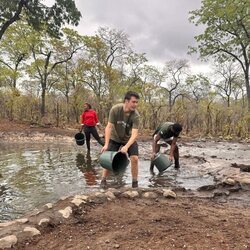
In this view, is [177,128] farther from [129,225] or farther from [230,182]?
[129,225]

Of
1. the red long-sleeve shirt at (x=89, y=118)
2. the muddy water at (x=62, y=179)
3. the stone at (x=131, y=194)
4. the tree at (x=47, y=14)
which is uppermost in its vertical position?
the tree at (x=47, y=14)

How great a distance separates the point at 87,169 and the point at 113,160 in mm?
3290

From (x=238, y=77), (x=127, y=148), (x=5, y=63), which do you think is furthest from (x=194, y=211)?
(x=238, y=77)

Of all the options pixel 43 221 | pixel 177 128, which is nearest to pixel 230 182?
pixel 177 128

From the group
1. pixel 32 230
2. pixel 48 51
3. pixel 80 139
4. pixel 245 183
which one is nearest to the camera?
pixel 32 230

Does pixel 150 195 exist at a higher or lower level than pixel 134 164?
lower

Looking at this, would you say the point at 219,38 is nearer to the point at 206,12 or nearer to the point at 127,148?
the point at 206,12

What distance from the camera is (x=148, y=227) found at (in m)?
3.82

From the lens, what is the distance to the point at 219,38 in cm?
2830

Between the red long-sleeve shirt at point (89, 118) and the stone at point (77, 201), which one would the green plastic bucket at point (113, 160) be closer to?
the stone at point (77, 201)

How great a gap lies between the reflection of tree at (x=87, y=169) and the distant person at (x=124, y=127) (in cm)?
123

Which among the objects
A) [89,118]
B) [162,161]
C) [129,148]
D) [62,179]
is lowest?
[62,179]

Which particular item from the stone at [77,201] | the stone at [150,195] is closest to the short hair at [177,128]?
the stone at [150,195]

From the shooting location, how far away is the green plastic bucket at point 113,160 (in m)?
6.04
